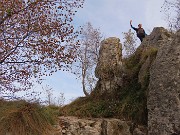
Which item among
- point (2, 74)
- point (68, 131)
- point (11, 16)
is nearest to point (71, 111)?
point (68, 131)

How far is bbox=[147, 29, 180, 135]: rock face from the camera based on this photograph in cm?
663

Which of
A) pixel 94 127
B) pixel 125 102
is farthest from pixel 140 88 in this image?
pixel 94 127

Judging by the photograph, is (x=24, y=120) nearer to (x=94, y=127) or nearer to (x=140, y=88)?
(x=94, y=127)

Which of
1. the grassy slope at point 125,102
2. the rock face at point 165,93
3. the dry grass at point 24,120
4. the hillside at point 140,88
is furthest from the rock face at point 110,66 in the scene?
the dry grass at point 24,120

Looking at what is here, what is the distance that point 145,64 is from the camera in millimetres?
8789

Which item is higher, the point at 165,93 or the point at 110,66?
the point at 110,66

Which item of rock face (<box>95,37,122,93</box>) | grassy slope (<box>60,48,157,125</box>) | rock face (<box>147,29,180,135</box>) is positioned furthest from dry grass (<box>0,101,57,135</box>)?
rock face (<box>95,37,122,93</box>)

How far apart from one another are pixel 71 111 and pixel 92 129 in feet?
6.20

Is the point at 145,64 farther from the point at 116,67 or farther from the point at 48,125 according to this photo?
the point at 48,125

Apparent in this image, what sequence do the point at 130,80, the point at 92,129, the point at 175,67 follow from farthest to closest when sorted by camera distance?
the point at 130,80 < the point at 92,129 < the point at 175,67

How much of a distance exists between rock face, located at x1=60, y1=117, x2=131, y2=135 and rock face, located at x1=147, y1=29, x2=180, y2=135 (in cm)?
96

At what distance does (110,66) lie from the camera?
979 centimetres

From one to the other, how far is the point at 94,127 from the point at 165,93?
211 cm

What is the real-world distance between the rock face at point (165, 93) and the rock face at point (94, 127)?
96cm
